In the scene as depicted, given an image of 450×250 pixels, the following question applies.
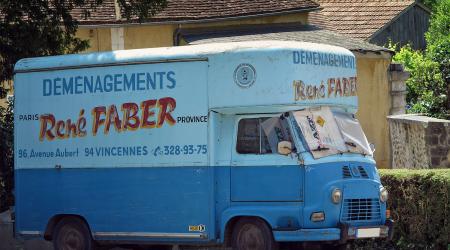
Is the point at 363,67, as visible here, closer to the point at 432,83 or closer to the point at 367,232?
the point at 432,83

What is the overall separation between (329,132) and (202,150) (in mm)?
1686

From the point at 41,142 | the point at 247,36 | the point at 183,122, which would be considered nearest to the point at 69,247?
the point at 41,142

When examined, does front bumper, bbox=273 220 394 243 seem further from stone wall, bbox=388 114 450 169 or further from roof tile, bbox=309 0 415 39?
roof tile, bbox=309 0 415 39

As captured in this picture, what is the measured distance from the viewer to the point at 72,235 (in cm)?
1546

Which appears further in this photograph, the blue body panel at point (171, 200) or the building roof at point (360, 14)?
the building roof at point (360, 14)

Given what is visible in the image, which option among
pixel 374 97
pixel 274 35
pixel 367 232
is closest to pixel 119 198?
pixel 367 232

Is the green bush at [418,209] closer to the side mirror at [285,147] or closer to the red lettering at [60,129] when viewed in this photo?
the side mirror at [285,147]

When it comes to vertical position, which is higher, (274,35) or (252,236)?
(274,35)

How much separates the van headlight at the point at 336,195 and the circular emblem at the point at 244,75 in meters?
1.75

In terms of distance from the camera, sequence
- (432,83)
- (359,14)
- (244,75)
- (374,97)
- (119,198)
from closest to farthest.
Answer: (244,75), (119,198), (432,83), (374,97), (359,14)

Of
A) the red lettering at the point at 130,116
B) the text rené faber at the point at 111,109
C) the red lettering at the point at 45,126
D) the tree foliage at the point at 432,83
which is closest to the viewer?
the text rené faber at the point at 111,109

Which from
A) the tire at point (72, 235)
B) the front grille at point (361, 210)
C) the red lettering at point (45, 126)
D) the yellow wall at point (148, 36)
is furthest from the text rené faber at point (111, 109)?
the yellow wall at point (148, 36)

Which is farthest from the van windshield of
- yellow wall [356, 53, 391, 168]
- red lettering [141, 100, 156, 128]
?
yellow wall [356, 53, 391, 168]

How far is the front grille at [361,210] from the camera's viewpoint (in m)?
13.8
